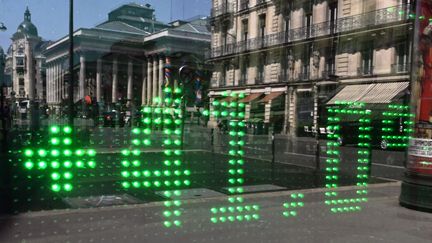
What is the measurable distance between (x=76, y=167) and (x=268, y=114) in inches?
131

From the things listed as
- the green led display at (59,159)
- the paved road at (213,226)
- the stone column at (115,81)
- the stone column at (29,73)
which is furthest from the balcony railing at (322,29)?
the stone column at (29,73)

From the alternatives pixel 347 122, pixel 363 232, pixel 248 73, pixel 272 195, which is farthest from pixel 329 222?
pixel 347 122

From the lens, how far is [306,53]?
689 centimetres

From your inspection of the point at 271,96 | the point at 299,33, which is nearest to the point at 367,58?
the point at 299,33

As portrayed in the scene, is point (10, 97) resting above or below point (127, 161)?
above

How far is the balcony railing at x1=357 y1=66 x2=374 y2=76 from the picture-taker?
6.42 metres

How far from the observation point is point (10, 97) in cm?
557

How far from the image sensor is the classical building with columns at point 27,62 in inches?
198

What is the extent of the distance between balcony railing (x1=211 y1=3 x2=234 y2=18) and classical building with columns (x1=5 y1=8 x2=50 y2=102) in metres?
2.65

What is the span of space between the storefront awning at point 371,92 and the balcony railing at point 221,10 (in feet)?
7.01

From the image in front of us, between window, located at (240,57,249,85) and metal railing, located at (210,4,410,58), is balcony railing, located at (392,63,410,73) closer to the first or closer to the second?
metal railing, located at (210,4,410,58)

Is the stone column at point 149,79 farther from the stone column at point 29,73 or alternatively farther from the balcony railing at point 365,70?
the balcony railing at point 365,70

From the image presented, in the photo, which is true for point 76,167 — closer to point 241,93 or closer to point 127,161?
point 127,161

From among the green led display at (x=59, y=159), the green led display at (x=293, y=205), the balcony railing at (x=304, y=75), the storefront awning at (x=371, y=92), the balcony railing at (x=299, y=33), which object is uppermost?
the balcony railing at (x=299, y=33)
